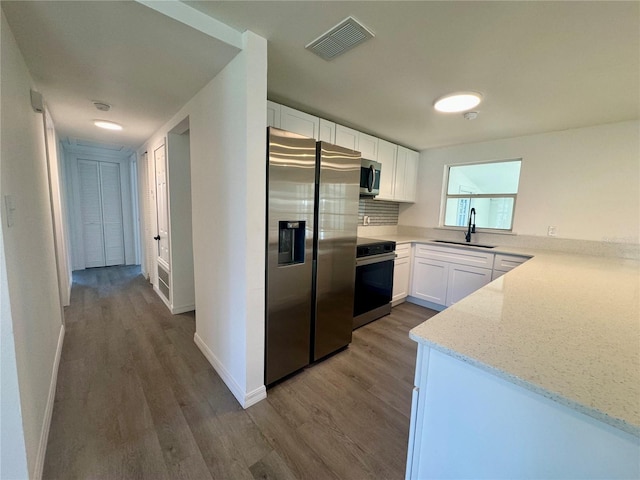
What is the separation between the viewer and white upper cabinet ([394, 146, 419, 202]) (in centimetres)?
370

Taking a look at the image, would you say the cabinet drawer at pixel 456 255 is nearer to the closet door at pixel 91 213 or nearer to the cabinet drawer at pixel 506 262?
the cabinet drawer at pixel 506 262

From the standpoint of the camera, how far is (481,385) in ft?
2.52

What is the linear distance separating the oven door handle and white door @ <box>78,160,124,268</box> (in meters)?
5.21

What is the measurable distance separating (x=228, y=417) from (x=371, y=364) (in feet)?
3.93

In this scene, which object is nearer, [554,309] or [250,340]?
[554,309]

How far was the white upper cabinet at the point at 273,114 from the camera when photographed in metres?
2.16

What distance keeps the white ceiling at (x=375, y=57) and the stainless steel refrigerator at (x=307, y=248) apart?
563 millimetres

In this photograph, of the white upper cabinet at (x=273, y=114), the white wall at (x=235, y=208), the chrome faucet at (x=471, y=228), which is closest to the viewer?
the white wall at (x=235, y=208)

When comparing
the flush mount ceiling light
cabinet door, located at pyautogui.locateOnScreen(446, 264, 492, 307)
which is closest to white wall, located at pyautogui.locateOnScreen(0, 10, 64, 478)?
the flush mount ceiling light

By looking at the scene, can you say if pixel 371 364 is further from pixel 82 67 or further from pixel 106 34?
pixel 82 67

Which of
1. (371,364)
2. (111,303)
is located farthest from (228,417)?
(111,303)

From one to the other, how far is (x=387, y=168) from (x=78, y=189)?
5.55 meters

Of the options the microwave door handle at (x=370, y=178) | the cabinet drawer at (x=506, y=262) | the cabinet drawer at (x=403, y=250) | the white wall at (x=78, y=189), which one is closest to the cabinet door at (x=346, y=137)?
the microwave door handle at (x=370, y=178)

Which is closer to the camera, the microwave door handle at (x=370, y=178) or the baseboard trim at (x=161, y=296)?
the microwave door handle at (x=370, y=178)
